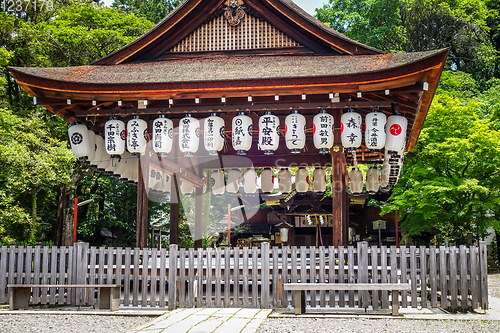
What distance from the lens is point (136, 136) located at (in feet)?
30.8

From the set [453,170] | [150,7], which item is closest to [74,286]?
[453,170]

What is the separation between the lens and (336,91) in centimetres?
851

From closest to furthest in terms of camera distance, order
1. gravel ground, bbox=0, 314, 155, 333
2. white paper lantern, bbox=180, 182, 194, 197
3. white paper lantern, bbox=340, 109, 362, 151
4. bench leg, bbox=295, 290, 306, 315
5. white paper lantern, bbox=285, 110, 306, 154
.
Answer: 1. gravel ground, bbox=0, 314, 155, 333
2. bench leg, bbox=295, 290, 306, 315
3. white paper lantern, bbox=340, 109, 362, 151
4. white paper lantern, bbox=285, 110, 306, 154
5. white paper lantern, bbox=180, 182, 194, 197

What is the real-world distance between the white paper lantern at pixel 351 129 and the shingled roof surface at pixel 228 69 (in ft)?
2.93

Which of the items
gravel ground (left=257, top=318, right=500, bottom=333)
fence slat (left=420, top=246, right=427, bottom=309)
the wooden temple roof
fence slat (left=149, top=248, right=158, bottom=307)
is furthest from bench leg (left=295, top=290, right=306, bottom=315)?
the wooden temple roof

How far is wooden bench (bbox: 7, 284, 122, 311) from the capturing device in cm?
794

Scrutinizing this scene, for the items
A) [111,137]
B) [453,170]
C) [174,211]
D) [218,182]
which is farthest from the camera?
[453,170]

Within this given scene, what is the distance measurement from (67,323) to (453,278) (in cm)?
665

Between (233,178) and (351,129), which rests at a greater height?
(351,129)

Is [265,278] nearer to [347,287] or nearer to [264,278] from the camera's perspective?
[264,278]

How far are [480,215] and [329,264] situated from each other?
524 inches

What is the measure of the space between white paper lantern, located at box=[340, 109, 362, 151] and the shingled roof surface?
2.93 ft

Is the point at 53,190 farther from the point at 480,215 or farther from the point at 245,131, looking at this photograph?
the point at 480,215

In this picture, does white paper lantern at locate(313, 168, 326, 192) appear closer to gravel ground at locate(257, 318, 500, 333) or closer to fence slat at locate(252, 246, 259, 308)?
fence slat at locate(252, 246, 259, 308)
